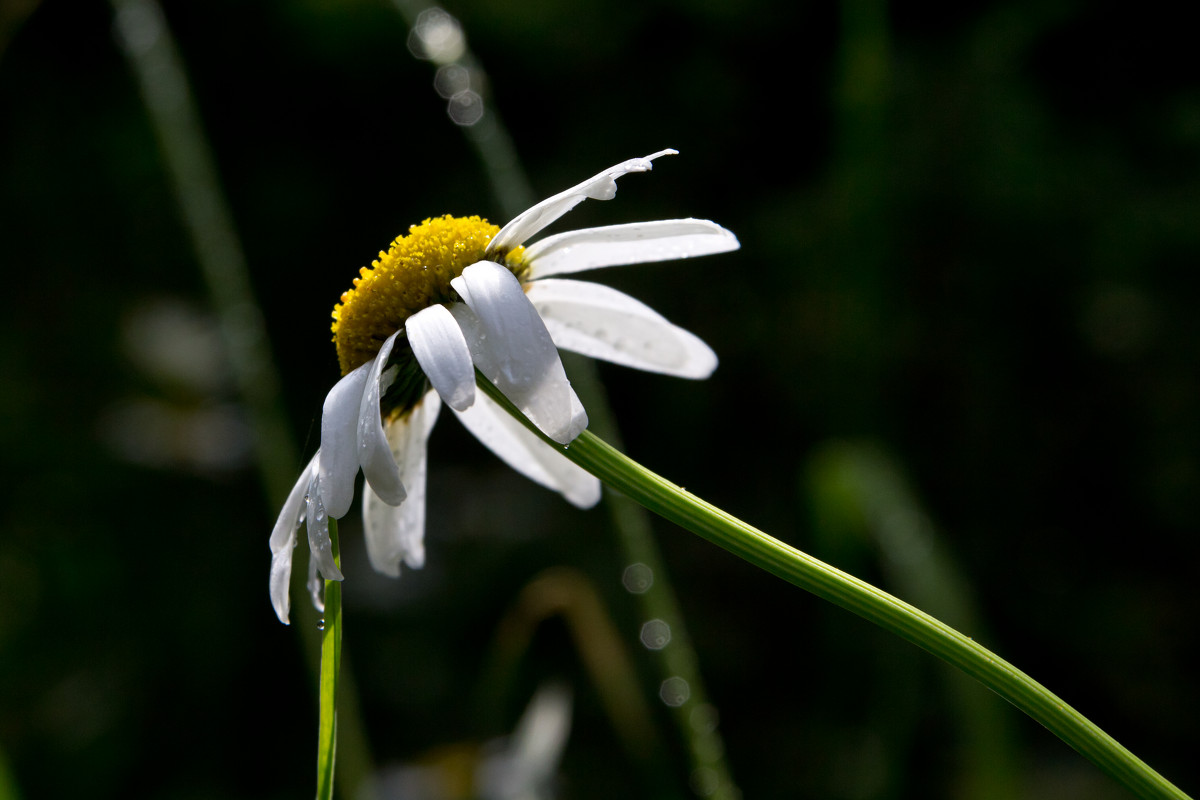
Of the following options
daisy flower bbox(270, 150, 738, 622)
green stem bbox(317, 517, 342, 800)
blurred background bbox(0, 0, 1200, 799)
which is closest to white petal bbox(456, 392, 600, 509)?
daisy flower bbox(270, 150, 738, 622)

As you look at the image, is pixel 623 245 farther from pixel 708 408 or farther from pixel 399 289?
pixel 708 408

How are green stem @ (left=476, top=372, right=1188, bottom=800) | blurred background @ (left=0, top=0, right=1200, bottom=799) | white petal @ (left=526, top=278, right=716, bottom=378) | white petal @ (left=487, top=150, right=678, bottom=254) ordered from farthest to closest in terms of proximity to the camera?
1. blurred background @ (left=0, top=0, right=1200, bottom=799)
2. white petal @ (left=526, top=278, right=716, bottom=378)
3. white petal @ (left=487, top=150, right=678, bottom=254)
4. green stem @ (left=476, top=372, right=1188, bottom=800)

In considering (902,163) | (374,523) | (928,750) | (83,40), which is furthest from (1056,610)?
(83,40)

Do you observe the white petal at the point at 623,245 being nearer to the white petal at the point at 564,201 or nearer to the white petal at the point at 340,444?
the white petal at the point at 564,201

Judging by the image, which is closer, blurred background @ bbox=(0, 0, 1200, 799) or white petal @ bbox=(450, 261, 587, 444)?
white petal @ bbox=(450, 261, 587, 444)

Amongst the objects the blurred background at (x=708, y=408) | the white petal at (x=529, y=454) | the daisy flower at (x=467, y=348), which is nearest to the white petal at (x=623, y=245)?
the daisy flower at (x=467, y=348)

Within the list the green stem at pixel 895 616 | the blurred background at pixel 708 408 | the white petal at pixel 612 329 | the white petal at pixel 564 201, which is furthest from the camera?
the blurred background at pixel 708 408

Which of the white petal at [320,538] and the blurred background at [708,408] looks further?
the blurred background at [708,408]

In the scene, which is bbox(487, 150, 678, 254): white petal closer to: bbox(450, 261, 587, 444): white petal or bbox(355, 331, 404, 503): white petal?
bbox(450, 261, 587, 444): white petal
